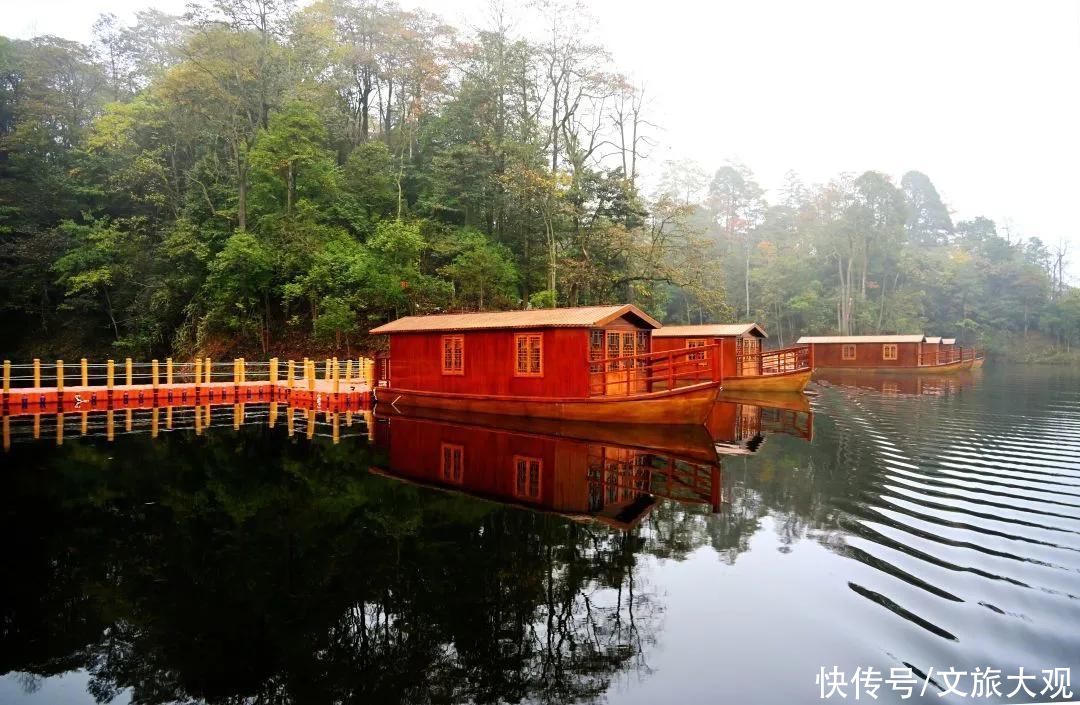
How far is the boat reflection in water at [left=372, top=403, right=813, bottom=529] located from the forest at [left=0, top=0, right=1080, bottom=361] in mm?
13056

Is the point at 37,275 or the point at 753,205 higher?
the point at 753,205

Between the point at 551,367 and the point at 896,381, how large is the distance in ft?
71.1

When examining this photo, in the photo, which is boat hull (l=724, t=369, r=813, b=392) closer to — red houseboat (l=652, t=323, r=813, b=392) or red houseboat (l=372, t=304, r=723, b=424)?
red houseboat (l=652, t=323, r=813, b=392)

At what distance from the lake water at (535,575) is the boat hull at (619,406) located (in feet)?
9.69

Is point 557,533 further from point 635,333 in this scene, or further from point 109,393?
point 109,393

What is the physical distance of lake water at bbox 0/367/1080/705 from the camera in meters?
3.97

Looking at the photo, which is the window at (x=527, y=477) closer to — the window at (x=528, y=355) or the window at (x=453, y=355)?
the window at (x=528, y=355)

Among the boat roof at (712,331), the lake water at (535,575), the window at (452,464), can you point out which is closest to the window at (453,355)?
the window at (452,464)

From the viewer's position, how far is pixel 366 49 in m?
33.2

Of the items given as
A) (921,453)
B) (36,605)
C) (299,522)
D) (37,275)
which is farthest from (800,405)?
(37,275)

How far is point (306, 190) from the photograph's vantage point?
29.7 m

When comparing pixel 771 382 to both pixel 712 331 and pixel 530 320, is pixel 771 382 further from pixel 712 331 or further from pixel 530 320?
pixel 530 320

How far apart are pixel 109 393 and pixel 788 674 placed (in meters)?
21.1

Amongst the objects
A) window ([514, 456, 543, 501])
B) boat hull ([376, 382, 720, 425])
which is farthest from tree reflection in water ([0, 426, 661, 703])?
boat hull ([376, 382, 720, 425])
